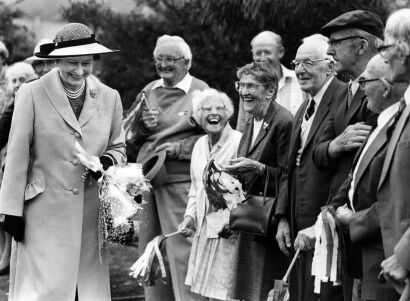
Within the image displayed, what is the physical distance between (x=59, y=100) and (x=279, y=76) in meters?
2.61

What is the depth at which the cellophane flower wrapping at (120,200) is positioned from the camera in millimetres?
8039

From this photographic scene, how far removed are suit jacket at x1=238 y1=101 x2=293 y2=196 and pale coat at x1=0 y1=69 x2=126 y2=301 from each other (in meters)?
1.21

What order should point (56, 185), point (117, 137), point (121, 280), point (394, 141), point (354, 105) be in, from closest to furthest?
point (394, 141) < point (354, 105) < point (56, 185) < point (117, 137) < point (121, 280)

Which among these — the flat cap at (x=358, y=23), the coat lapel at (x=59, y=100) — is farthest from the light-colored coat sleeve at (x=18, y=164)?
the flat cap at (x=358, y=23)

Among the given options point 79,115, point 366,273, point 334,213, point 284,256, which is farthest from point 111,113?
point 366,273

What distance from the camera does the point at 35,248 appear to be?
8133 mm

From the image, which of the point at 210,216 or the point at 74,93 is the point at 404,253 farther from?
the point at 210,216

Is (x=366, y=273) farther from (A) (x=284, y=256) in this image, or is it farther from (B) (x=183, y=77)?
(B) (x=183, y=77)

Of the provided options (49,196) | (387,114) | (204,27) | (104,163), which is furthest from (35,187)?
(204,27)

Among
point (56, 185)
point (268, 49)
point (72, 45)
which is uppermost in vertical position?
point (268, 49)

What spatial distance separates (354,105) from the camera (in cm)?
745

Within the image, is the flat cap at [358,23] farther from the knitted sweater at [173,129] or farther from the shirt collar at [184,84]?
the shirt collar at [184,84]

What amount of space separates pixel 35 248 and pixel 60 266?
0.22 meters

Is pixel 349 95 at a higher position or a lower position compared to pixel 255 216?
higher
